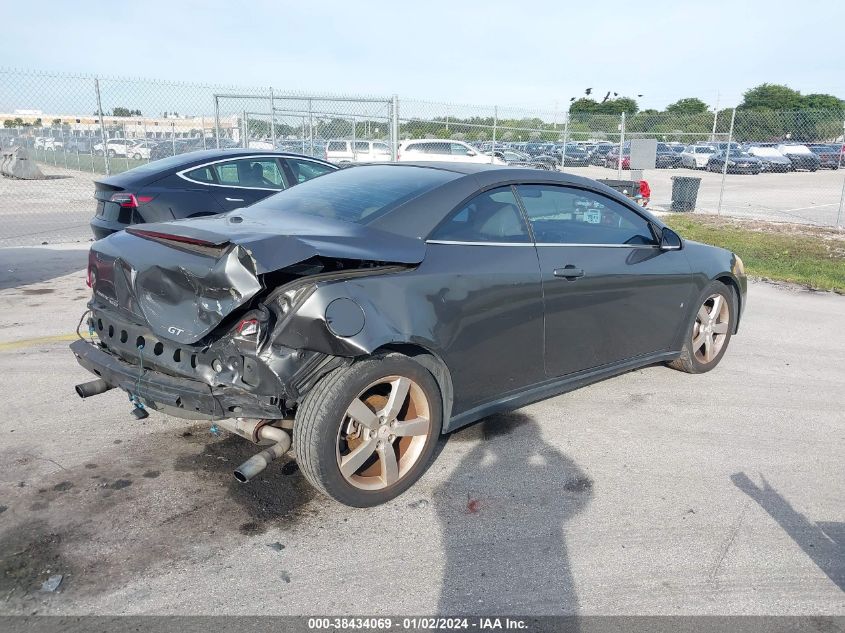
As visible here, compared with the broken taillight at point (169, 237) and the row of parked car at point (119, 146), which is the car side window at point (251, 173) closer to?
the broken taillight at point (169, 237)

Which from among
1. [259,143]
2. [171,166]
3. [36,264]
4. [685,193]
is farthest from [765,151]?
[36,264]

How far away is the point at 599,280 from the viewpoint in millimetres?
4234

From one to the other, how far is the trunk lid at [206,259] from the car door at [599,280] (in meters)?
1.01

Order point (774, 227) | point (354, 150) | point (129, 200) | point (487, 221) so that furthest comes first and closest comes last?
point (354, 150)
point (774, 227)
point (129, 200)
point (487, 221)

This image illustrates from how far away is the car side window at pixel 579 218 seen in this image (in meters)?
4.10

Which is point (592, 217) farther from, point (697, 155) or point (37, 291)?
point (697, 155)

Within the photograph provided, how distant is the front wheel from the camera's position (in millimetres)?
3064

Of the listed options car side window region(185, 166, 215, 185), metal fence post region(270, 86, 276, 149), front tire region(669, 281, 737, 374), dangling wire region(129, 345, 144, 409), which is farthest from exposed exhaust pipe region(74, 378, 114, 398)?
metal fence post region(270, 86, 276, 149)

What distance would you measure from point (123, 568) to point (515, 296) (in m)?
2.25

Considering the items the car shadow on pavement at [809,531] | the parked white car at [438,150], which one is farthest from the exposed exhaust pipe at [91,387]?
the parked white car at [438,150]

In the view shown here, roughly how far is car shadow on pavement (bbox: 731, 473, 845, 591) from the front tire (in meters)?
1.62

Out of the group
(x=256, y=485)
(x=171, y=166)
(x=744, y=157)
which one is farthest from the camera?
(x=744, y=157)

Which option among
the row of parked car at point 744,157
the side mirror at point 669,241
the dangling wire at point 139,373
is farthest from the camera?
the row of parked car at point 744,157

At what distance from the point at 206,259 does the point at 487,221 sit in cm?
154
